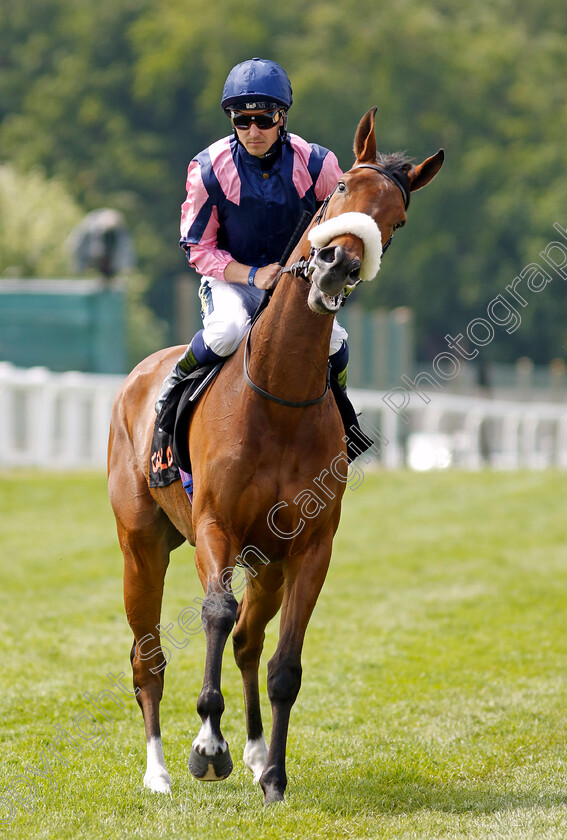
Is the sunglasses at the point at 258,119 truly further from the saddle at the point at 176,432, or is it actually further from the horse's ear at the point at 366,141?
the saddle at the point at 176,432

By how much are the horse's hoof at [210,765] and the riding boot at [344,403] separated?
1380 mm

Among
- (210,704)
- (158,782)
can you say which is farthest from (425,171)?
(158,782)

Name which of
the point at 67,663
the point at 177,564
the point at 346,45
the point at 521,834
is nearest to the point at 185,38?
the point at 346,45

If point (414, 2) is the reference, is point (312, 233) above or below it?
below

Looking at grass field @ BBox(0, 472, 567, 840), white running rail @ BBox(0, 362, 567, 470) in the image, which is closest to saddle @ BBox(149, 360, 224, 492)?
grass field @ BBox(0, 472, 567, 840)

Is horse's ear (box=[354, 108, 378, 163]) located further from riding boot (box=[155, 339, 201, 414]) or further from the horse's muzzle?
riding boot (box=[155, 339, 201, 414])

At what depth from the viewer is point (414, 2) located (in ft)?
184

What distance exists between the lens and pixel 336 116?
144 ft

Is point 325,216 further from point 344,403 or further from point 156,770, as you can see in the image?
point 156,770

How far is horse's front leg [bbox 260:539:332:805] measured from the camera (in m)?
4.85

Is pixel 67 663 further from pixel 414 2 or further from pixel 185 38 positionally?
pixel 414 2

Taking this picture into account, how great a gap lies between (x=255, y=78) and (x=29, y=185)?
117 feet

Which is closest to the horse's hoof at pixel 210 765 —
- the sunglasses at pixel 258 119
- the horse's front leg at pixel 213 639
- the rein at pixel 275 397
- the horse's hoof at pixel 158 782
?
the horse's front leg at pixel 213 639

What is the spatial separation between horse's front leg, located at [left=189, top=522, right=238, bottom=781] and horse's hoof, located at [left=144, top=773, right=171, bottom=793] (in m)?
0.66
